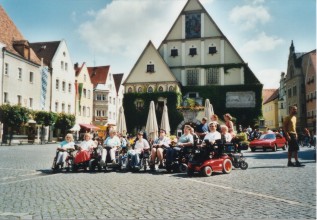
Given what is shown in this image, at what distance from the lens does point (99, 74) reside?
64.5 metres

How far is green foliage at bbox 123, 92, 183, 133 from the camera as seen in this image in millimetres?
40969

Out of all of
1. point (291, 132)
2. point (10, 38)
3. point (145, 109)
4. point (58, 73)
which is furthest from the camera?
point (58, 73)

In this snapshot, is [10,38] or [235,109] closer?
[10,38]

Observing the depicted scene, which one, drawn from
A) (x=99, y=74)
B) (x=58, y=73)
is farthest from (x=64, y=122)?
(x=99, y=74)

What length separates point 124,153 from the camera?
13.7 metres

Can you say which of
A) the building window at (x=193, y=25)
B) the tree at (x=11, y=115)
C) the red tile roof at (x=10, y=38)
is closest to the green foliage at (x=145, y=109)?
the building window at (x=193, y=25)

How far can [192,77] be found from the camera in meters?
42.8

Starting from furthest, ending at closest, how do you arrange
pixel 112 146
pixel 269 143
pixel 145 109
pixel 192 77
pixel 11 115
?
pixel 192 77, pixel 145 109, pixel 11 115, pixel 269 143, pixel 112 146

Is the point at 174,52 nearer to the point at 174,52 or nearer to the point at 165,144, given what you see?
the point at 174,52

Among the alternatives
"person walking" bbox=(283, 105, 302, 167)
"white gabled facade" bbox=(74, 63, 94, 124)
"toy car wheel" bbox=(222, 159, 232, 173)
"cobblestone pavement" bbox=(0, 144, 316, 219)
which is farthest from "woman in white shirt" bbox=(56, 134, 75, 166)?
"white gabled facade" bbox=(74, 63, 94, 124)

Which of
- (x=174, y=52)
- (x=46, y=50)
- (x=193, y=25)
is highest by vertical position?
(x=193, y=25)

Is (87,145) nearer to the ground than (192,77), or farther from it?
nearer to the ground

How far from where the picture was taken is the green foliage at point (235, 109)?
40.1m

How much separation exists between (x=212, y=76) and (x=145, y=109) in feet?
31.4
